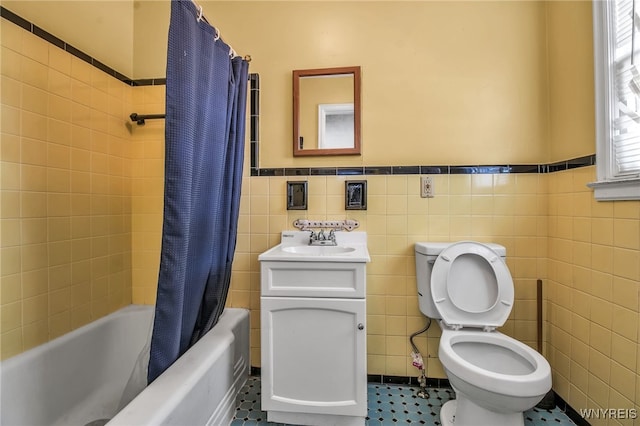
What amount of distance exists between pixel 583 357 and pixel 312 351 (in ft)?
4.18

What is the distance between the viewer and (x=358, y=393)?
1.23 metres

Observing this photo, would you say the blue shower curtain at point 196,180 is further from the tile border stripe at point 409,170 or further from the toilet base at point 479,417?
the toilet base at point 479,417

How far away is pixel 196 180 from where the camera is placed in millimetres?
1127

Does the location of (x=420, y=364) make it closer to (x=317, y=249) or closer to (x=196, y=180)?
(x=317, y=249)

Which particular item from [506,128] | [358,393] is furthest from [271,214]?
[506,128]

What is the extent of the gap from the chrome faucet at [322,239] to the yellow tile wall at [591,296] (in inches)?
47.3

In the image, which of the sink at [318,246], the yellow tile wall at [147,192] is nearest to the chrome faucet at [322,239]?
the sink at [318,246]

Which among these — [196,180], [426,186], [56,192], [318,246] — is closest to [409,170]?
[426,186]

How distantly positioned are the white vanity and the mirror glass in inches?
28.3

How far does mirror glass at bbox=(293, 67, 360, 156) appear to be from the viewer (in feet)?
5.37

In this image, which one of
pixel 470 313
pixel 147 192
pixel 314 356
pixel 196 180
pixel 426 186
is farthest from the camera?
pixel 147 192

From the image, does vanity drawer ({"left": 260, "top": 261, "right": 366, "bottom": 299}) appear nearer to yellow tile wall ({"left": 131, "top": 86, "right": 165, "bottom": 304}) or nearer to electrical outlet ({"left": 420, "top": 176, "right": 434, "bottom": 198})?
electrical outlet ({"left": 420, "top": 176, "right": 434, "bottom": 198})

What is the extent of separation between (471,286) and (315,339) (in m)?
0.83

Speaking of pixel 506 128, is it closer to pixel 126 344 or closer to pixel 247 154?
pixel 247 154
